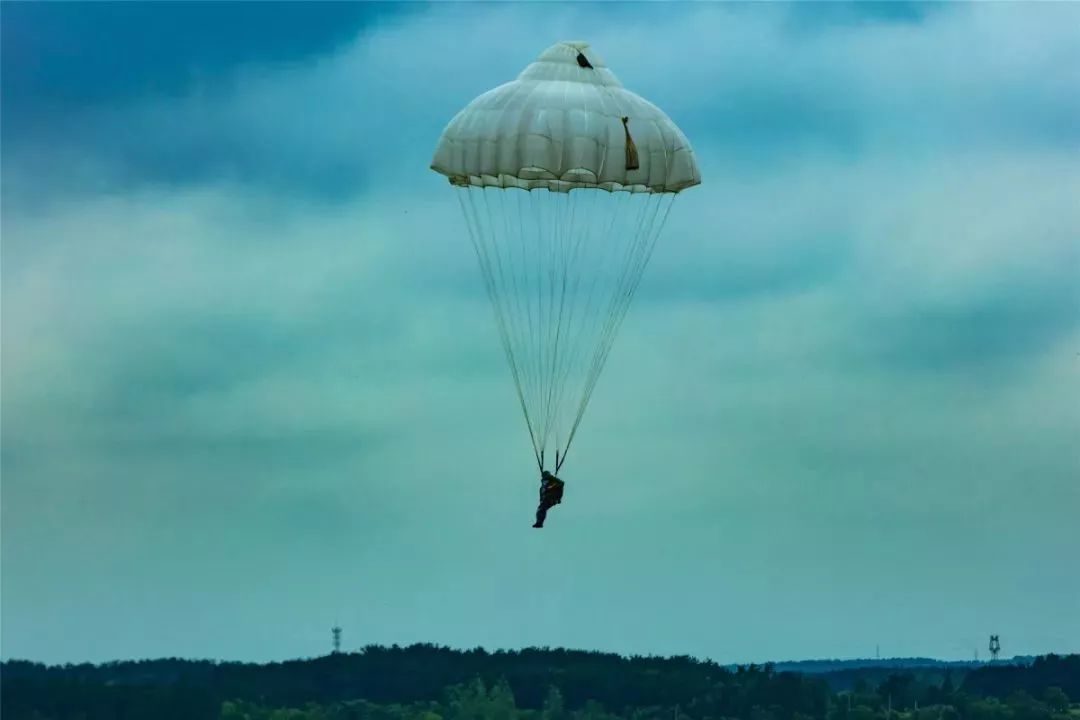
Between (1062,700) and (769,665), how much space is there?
21.3 metres

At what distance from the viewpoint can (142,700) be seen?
5522 inches

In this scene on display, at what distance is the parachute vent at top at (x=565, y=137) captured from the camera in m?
64.2

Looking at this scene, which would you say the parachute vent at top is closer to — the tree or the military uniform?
the military uniform

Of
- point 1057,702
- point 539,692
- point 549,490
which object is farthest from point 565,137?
point 1057,702

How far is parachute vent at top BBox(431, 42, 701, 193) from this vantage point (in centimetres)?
6425

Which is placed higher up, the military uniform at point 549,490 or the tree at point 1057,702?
the tree at point 1057,702

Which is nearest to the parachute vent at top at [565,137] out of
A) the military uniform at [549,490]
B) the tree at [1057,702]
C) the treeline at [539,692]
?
the military uniform at [549,490]

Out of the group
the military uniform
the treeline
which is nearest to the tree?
the treeline

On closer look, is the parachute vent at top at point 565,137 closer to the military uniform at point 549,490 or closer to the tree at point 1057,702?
the military uniform at point 549,490

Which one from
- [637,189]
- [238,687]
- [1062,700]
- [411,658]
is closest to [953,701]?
[1062,700]

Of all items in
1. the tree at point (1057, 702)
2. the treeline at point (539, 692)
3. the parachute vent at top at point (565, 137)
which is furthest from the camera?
the tree at point (1057, 702)

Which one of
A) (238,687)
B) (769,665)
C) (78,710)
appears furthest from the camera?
(769,665)

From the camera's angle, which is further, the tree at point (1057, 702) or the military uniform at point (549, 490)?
the tree at point (1057, 702)

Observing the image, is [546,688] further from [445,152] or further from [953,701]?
[445,152]
